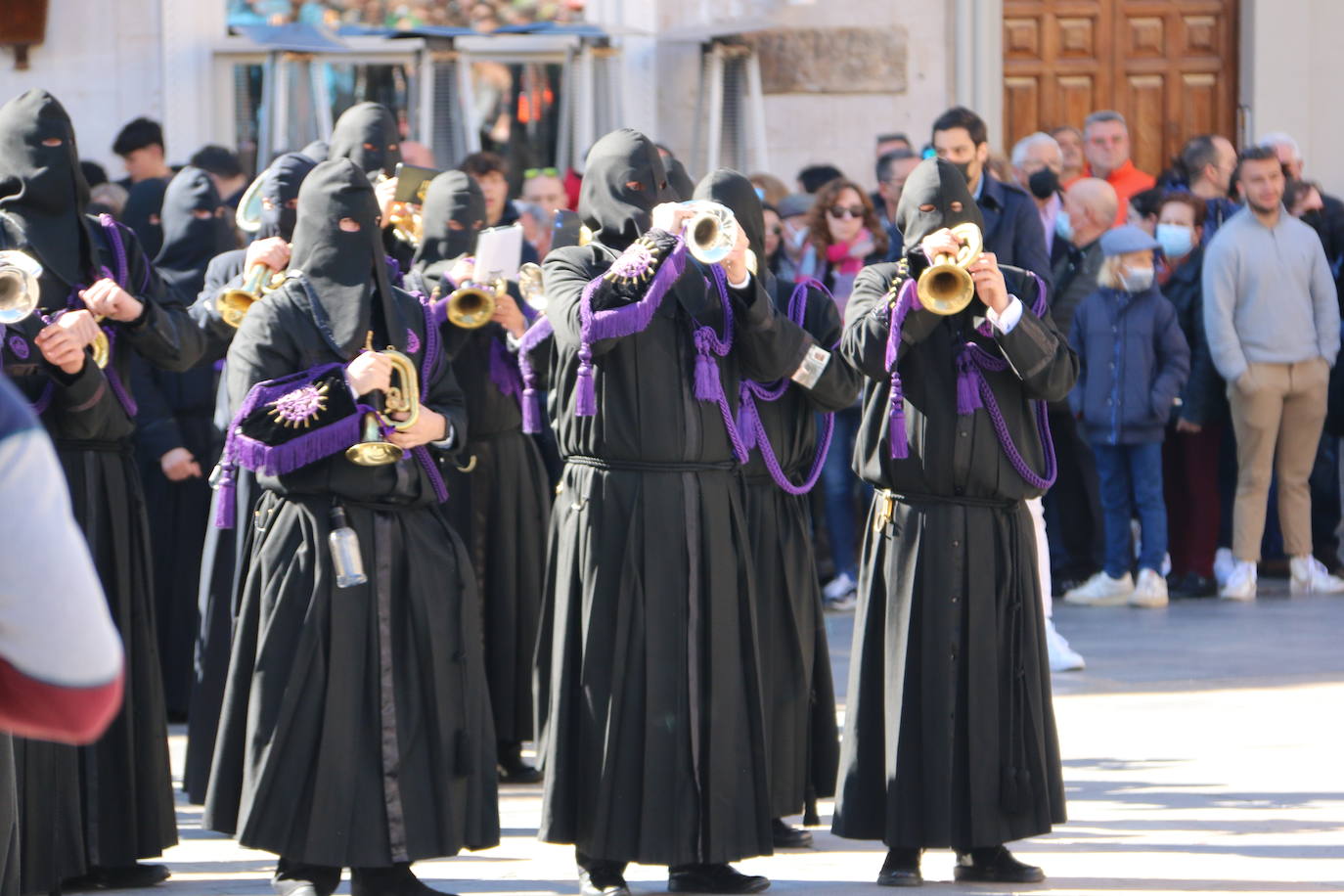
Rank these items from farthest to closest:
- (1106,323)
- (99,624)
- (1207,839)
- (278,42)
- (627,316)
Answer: (278,42), (1106,323), (1207,839), (627,316), (99,624)

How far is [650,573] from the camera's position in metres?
5.81

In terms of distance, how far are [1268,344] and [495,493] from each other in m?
4.92

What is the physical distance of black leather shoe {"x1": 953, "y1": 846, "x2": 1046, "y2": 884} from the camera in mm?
5996

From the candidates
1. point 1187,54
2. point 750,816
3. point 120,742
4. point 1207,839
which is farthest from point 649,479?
point 1187,54

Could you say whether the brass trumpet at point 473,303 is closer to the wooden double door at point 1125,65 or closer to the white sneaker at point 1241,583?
the white sneaker at point 1241,583

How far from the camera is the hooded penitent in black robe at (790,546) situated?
646 centimetres

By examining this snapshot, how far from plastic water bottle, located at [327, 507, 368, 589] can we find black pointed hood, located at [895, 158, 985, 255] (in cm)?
177

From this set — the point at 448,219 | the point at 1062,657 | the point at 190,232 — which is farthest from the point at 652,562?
the point at 1062,657

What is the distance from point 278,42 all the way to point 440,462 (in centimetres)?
650

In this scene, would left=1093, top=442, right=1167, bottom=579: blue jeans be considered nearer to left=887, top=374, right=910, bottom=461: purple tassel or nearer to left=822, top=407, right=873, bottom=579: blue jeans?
left=822, top=407, right=873, bottom=579: blue jeans

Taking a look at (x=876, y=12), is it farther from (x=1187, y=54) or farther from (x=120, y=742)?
(x=120, y=742)

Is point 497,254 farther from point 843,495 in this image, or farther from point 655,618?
point 843,495

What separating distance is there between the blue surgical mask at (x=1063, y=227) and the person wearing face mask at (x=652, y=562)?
551cm

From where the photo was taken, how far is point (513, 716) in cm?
760
